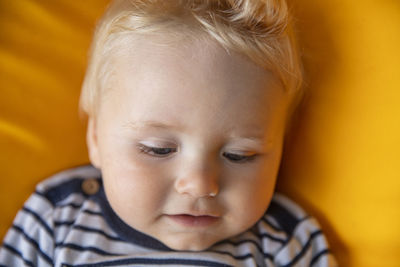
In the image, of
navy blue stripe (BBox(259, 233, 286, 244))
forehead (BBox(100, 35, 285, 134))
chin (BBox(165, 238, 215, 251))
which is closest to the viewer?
forehead (BBox(100, 35, 285, 134))

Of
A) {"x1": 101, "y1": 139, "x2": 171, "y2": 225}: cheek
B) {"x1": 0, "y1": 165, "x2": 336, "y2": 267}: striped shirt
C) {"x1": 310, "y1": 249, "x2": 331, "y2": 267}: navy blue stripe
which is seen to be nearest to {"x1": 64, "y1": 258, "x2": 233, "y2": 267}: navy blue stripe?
{"x1": 0, "y1": 165, "x2": 336, "y2": 267}: striped shirt

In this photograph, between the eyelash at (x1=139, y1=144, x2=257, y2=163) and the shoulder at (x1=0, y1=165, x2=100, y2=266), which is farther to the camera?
the shoulder at (x1=0, y1=165, x2=100, y2=266)

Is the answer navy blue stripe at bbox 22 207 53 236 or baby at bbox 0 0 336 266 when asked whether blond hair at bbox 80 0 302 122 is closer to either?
baby at bbox 0 0 336 266

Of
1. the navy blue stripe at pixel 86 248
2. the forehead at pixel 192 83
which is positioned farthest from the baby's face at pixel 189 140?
the navy blue stripe at pixel 86 248

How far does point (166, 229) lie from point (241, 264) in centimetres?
21

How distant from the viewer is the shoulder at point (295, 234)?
4.06ft

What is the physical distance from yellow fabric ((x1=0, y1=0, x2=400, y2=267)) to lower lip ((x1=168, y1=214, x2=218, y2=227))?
1.02 ft

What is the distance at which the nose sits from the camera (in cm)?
105

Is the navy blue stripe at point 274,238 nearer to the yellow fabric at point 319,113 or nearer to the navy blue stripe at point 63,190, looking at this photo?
the yellow fabric at point 319,113

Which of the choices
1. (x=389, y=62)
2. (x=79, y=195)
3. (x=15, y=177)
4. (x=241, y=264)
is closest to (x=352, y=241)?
(x=241, y=264)

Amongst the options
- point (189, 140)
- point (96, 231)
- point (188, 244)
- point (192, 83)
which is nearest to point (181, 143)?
point (189, 140)

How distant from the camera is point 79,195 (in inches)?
52.4

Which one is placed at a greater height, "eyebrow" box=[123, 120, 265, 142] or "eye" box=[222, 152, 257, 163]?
"eyebrow" box=[123, 120, 265, 142]

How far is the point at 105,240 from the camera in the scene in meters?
1.25
